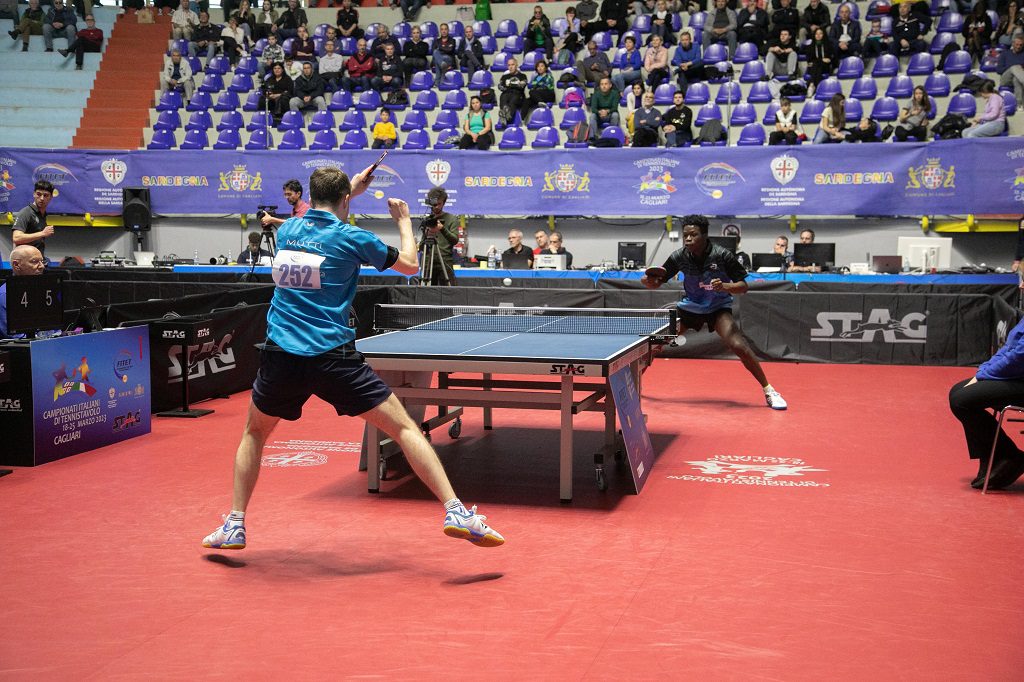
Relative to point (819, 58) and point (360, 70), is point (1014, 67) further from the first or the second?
point (360, 70)

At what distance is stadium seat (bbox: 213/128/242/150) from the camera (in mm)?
21109

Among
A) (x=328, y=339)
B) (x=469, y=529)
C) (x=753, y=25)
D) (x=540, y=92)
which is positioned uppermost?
(x=753, y=25)

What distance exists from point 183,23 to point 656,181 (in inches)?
532

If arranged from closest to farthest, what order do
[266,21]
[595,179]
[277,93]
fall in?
[595,179] < [277,93] < [266,21]

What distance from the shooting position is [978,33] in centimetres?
1889

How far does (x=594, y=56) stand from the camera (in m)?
20.7

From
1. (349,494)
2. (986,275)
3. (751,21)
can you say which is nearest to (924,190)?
(986,275)

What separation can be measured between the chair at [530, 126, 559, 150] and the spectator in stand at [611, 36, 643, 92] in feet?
6.36

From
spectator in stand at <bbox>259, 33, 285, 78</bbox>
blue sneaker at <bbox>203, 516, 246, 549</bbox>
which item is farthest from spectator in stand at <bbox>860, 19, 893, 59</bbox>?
blue sneaker at <bbox>203, 516, 246, 549</bbox>

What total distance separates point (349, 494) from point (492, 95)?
1529 cm

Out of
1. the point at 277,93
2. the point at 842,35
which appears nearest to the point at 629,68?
the point at 842,35

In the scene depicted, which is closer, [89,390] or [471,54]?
[89,390]

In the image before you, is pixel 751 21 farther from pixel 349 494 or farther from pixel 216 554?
pixel 216 554

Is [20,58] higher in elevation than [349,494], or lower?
higher
